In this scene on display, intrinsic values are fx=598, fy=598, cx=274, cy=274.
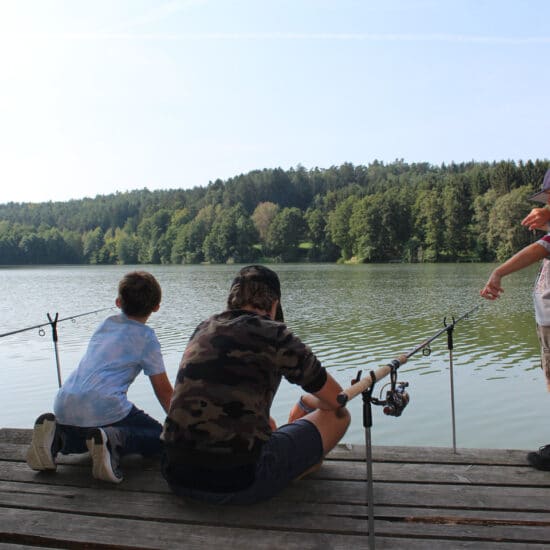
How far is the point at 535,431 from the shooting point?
802cm

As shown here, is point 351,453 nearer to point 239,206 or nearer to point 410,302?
point 410,302

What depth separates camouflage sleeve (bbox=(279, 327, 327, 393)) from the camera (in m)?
2.87

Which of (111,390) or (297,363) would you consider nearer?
(297,363)

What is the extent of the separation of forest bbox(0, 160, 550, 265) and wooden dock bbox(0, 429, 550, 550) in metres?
61.7

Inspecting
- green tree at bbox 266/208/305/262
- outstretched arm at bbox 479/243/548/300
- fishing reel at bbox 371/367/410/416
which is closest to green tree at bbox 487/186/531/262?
green tree at bbox 266/208/305/262

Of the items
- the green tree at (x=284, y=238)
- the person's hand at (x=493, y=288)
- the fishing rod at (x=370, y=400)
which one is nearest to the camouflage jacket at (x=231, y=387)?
the fishing rod at (x=370, y=400)

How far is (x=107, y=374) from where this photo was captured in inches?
140

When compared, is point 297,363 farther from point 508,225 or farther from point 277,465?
point 508,225

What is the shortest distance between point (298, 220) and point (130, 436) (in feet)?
334

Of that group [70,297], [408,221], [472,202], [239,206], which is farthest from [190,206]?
[70,297]

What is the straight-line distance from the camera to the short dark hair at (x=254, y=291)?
3.03 m

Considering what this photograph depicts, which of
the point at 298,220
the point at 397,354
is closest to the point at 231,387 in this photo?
the point at 397,354

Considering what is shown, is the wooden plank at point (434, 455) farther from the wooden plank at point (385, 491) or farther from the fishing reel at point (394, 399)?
the fishing reel at point (394, 399)

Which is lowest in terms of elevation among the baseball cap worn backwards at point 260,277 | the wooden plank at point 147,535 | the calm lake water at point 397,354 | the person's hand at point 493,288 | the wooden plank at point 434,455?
the calm lake water at point 397,354
